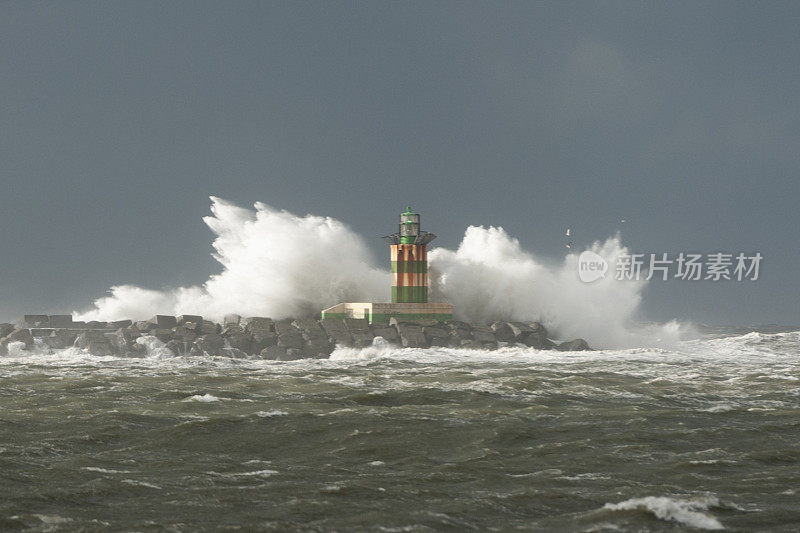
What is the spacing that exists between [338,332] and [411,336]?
2.35 m

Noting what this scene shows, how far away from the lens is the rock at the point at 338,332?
30.2m

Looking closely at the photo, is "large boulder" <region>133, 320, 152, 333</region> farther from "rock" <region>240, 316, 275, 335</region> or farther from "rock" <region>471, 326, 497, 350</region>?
"rock" <region>471, 326, 497, 350</region>

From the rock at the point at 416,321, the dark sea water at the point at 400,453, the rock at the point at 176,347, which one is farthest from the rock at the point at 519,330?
the dark sea water at the point at 400,453

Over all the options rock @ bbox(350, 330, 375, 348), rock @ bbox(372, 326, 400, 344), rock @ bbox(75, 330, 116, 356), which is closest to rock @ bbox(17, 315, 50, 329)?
rock @ bbox(75, 330, 116, 356)

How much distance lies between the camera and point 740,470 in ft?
31.2

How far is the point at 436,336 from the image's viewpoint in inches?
1232

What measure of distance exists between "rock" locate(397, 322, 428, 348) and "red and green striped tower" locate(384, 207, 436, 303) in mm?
2869

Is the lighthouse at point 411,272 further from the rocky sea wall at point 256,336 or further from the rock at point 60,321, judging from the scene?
the rock at point 60,321

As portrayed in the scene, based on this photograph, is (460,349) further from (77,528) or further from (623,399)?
(77,528)

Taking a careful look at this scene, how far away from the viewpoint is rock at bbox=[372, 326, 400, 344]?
30.8 meters

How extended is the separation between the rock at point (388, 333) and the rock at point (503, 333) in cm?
361

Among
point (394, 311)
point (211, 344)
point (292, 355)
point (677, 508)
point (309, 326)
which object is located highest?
point (394, 311)

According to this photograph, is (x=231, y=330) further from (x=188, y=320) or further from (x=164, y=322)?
(x=188, y=320)

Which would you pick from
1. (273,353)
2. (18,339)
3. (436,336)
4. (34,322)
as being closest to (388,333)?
(436,336)
